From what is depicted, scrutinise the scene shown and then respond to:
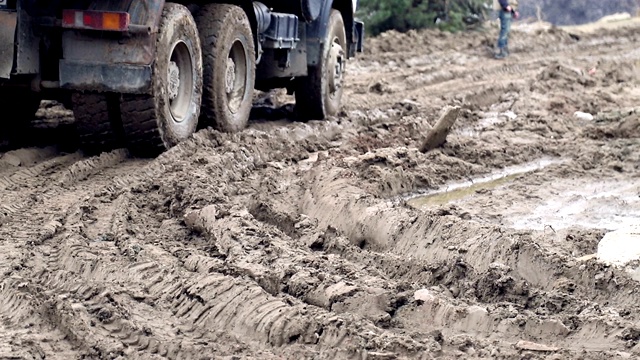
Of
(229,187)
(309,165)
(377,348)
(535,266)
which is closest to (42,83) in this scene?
(229,187)

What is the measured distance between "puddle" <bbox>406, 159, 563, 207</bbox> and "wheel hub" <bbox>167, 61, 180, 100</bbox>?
207 centimetres

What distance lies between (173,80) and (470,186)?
2586mm

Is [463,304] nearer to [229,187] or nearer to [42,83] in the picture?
[229,187]

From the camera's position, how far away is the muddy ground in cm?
471

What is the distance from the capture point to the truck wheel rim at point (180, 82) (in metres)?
9.01

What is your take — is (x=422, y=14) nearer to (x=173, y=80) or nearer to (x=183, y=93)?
(x=183, y=93)

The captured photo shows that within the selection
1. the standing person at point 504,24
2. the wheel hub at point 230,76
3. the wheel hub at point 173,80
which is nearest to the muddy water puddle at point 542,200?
the wheel hub at point 173,80

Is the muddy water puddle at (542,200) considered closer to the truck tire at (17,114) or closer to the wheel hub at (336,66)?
the wheel hub at (336,66)

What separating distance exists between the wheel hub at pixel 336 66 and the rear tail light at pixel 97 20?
4.59 m

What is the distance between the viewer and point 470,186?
9.34 metres

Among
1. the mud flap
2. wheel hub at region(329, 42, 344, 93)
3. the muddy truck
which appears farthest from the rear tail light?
wheel hub at region(329, 42, 344, 93)

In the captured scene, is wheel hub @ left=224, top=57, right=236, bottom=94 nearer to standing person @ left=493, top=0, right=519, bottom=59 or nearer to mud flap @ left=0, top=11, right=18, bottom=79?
mud flap @ left=0, top=11, right=18, bottom=79

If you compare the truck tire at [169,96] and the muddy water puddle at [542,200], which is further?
the truck tire at [169,96]

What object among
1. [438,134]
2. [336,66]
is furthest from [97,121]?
[336,66]
